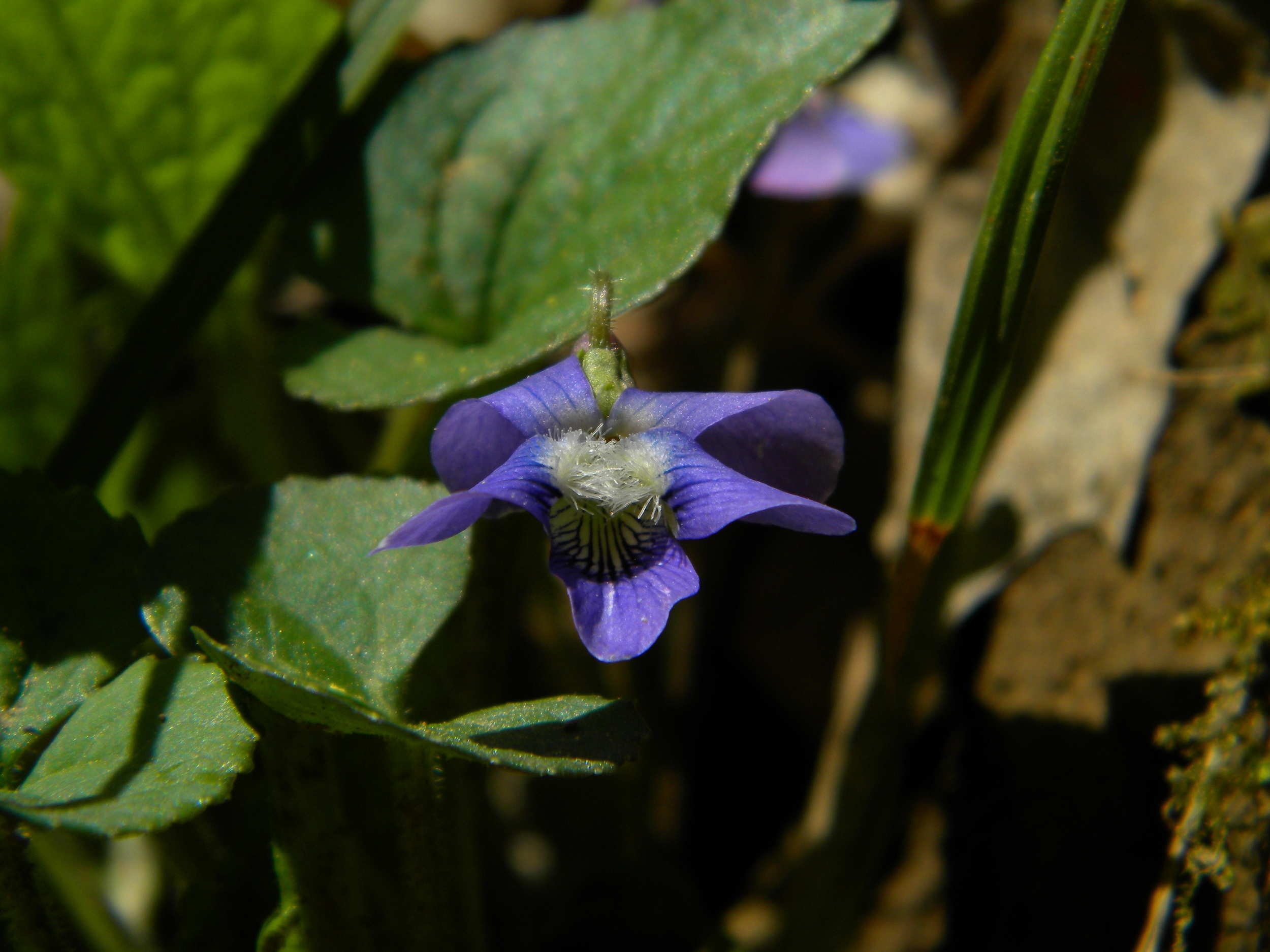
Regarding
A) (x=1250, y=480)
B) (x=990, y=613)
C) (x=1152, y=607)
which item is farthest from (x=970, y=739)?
(x=1250, y=480)

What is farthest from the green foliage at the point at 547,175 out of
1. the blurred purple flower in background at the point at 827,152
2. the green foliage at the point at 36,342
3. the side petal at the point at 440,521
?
the blurred purple flower in background at the point at 827,152

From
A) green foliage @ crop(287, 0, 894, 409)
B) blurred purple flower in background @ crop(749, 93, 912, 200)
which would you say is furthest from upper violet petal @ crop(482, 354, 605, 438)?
blurred purple flower in background @ crop(749, 93, 912, 200)

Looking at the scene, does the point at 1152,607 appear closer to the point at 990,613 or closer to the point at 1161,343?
the point at 990,613

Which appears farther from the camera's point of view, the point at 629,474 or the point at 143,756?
the point at 629,474

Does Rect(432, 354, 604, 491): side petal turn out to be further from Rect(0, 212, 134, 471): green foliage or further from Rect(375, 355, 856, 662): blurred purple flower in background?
Rect(0, 212, 134, 471): green foliage

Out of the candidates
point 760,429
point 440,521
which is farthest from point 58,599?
point 760,429

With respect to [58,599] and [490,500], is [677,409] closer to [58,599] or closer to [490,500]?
[490,500]
